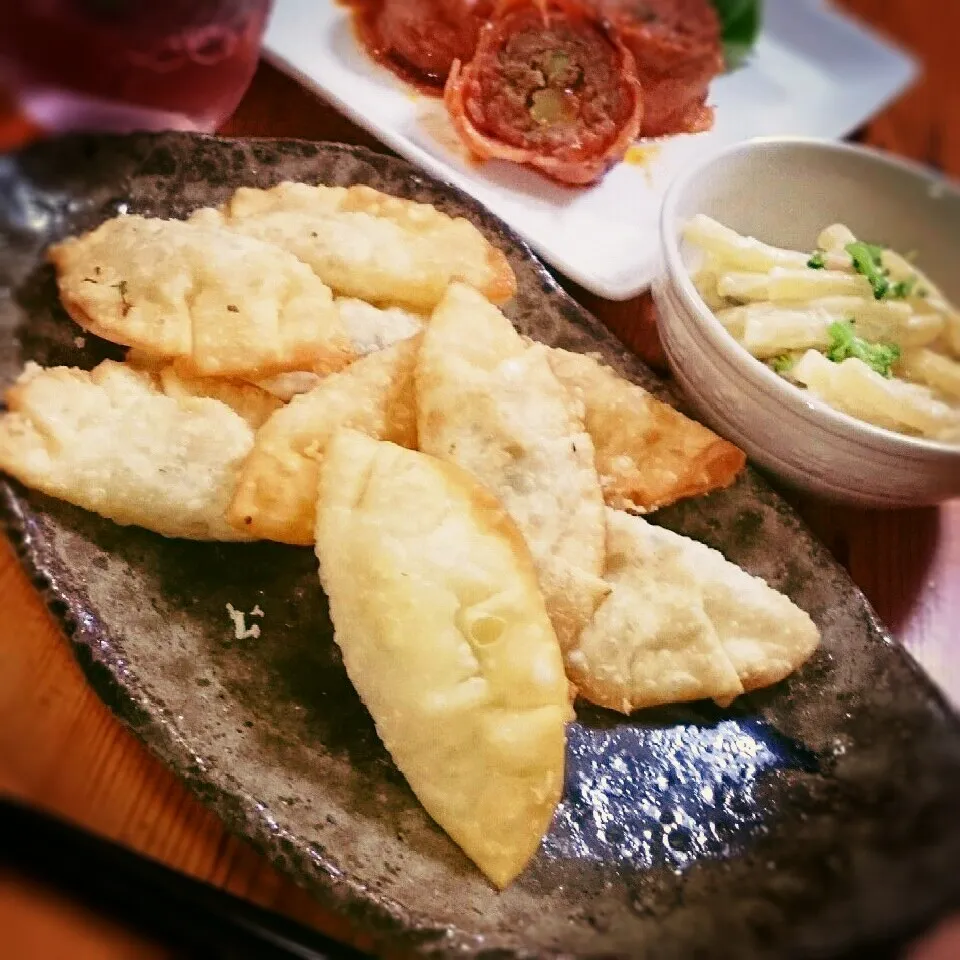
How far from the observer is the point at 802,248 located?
2.64ft

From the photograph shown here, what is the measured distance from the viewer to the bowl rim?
0.68m

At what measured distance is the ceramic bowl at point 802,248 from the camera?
0.70m

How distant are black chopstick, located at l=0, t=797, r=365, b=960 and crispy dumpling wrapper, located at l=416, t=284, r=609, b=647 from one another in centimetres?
28

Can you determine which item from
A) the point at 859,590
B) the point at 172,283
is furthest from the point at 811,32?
the point at 172,283

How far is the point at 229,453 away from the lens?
2.13 feet

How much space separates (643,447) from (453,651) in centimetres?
27

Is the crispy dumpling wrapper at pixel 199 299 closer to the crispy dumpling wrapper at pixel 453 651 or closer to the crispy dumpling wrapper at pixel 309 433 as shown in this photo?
the crispy dumpling wrapper at pixel 309 433

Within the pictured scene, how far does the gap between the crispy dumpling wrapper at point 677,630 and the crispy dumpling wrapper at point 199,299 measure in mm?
282

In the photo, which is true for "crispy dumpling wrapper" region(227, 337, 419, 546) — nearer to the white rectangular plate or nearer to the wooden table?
the wooden table

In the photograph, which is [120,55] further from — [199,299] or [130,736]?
[130,736]

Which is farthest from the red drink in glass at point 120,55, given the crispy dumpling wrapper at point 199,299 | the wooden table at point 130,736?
the crispy dumpling wrapper at point 199,299

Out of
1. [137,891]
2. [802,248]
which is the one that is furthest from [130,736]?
[802,248]

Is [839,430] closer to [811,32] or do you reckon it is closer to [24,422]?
[811,32]

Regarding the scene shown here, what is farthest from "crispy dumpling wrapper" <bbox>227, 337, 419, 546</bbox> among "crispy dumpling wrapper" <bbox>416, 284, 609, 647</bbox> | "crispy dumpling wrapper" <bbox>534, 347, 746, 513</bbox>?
"crispy dumpling wrapper" <bbox>534, 347, 746, 513</bbox>
